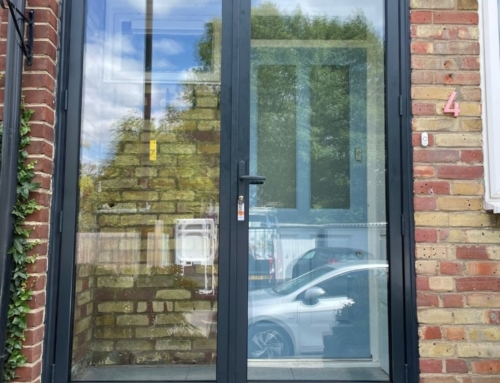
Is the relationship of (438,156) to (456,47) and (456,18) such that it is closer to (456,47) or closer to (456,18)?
(456,47)

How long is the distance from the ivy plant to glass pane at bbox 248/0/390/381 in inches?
40.6

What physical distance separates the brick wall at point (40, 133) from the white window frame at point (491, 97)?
2.08m

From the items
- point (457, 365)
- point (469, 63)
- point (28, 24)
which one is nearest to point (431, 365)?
point (457, 365)

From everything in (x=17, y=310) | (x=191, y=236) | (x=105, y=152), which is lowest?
(x=17, y=310)

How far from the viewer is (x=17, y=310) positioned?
2.06 metres

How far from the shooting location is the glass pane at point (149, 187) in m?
2.38

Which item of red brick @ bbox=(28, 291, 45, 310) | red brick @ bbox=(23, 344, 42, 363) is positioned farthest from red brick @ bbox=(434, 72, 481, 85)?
red brick @ bbox=(23, 344, 42, 363)

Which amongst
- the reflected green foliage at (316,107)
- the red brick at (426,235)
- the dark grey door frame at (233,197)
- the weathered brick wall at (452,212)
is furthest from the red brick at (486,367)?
the reflected green foliage at (316,107)

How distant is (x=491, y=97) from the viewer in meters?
2.26

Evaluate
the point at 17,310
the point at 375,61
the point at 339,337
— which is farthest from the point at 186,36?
the point at 339,337

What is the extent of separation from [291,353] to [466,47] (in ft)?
5.76

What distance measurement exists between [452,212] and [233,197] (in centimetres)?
105

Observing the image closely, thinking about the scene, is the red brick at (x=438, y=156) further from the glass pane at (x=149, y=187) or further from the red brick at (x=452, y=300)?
the glass pane at (x=149, y=187)

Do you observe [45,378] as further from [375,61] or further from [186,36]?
[375,61]
